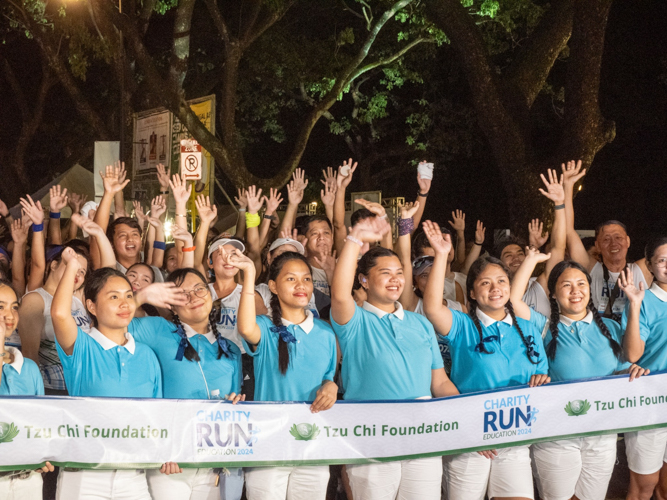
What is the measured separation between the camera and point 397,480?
4305 mm

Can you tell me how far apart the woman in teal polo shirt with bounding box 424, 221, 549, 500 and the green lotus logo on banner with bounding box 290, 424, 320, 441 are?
928 mm

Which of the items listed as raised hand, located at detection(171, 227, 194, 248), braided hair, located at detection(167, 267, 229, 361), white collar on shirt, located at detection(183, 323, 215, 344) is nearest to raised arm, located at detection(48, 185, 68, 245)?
raised hand, located at detection(171, 227, 194, 248)

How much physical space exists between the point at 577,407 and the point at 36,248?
156 inches

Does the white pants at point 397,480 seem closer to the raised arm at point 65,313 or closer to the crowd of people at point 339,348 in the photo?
the crowd of people at point 339,348

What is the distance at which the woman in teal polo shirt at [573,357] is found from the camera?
469 cm

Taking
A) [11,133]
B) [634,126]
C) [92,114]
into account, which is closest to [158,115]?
[92,114]

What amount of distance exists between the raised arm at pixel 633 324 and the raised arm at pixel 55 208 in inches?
173

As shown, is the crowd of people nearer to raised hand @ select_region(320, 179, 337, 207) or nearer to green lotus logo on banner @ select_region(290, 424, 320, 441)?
green lotus logo on banner @ select_region(290, 424, 320, 441)

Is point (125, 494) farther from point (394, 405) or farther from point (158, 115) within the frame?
point (158, 115)

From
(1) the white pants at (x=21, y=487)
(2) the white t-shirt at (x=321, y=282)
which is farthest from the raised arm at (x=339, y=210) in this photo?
(1) the white pants at (x=21, y=487)

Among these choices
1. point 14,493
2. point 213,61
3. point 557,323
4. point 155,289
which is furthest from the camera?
point 213,61

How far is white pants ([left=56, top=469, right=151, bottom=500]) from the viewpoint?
12.9ft

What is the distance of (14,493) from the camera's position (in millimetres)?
3939

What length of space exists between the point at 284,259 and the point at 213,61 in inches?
587
